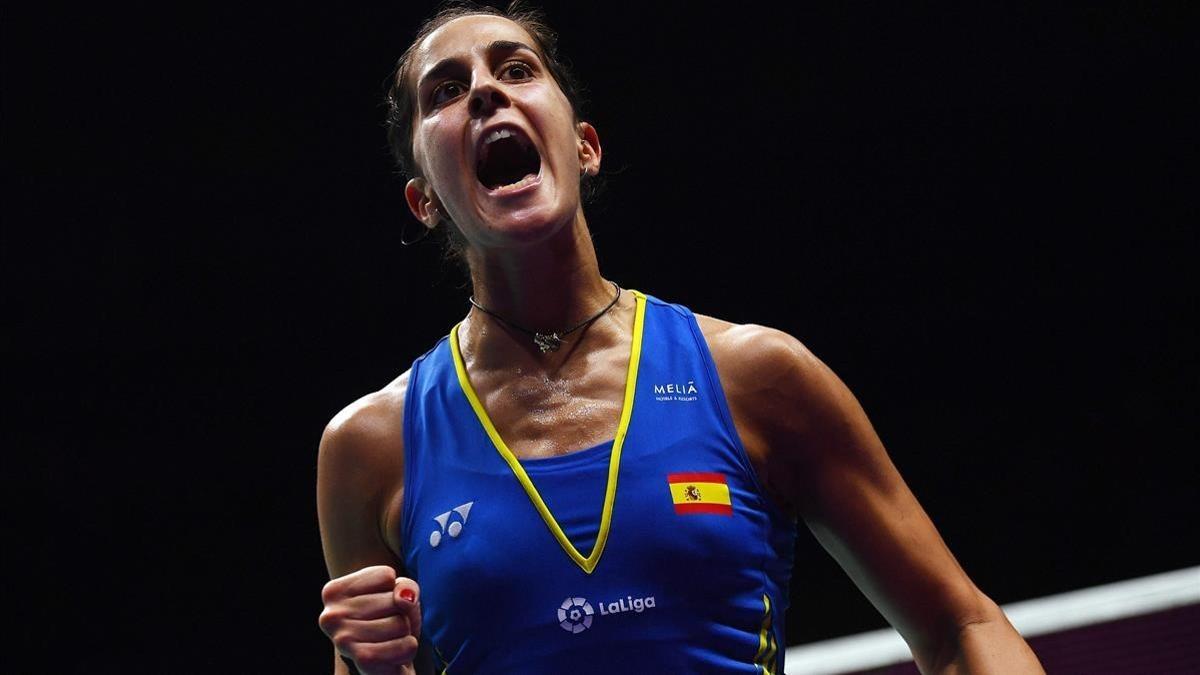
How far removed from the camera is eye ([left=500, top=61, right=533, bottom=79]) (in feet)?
6.39

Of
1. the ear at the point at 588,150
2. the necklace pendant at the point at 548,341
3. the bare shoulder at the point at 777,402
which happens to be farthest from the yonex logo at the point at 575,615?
the ear at the point at 588,150

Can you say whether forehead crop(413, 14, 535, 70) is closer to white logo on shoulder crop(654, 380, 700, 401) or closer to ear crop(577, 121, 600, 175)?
ear crop(577, 121, 600, 175)

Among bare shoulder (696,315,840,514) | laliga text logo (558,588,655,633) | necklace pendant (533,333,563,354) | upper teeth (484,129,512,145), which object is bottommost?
laliga text logo (558,588,655,633)

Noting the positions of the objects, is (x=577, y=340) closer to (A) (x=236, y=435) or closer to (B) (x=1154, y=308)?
(A) (x=236, y=435)

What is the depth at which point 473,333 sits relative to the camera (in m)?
1.93

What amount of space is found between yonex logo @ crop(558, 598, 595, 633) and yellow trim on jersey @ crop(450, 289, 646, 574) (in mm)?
40

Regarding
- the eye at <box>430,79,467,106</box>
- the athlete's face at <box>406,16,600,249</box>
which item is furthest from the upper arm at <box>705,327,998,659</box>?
the eye at <box>430,79,467,106</box>

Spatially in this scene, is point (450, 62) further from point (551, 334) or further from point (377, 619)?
point (377, 619)

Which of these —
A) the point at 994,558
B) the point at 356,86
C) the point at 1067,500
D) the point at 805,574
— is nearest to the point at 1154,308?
the point at 1067,500

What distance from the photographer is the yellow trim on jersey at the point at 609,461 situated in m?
1.60

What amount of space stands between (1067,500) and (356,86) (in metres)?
3.20

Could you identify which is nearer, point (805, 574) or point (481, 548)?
point (481, 548)

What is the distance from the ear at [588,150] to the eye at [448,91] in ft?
0.80

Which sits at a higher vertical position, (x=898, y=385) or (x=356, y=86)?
(x=356, y=86)
